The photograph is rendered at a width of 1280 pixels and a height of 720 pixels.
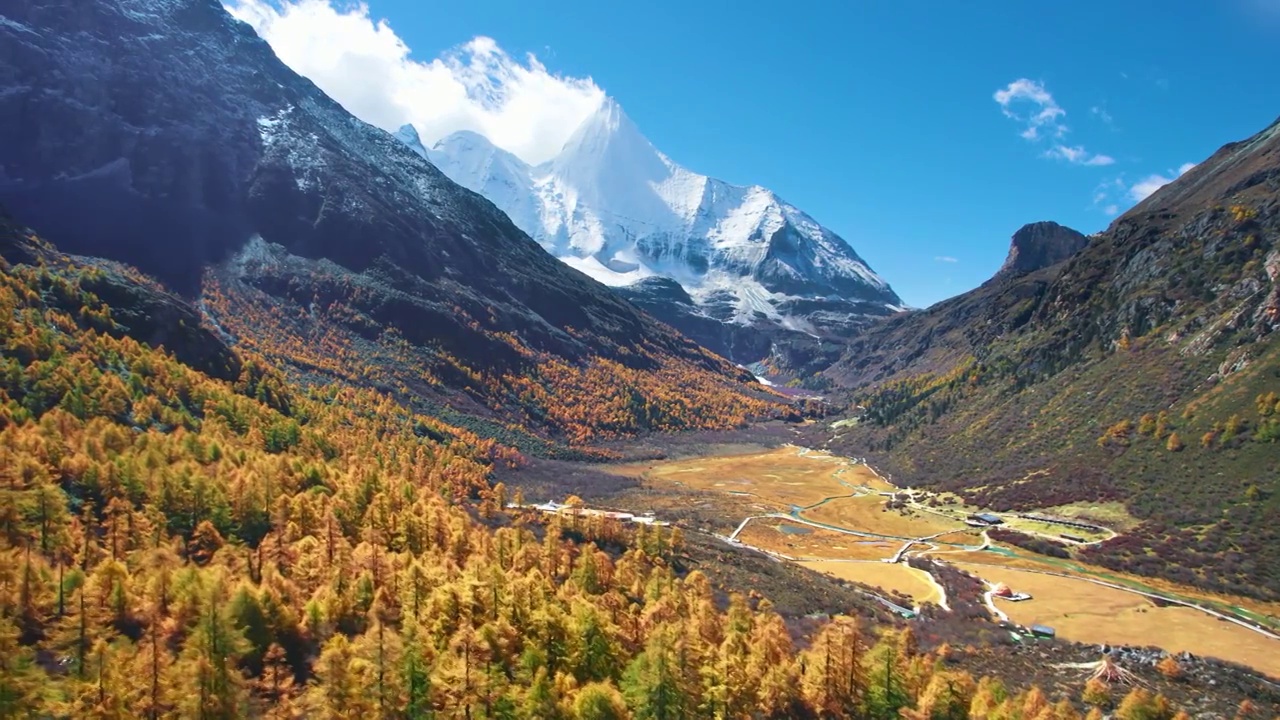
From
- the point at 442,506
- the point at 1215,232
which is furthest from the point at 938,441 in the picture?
the point at 442,506

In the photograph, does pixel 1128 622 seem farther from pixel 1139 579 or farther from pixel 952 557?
pixel 952 557

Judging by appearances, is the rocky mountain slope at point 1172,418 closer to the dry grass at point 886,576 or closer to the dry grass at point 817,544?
the dry grass at point 886,576

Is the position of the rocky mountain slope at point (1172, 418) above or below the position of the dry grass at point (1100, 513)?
above

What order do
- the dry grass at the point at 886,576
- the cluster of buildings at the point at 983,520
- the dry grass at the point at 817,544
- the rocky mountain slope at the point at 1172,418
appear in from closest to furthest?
the dry grass at the point at 886,576
the rocky mountain slope at the point at 1172,418
the dry grass at the point at 817,544
the cluster of buildings at the point at 983,520

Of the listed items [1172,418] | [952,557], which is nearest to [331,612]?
[952,557]

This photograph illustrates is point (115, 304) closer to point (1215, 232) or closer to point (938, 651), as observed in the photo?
point (938, 651)

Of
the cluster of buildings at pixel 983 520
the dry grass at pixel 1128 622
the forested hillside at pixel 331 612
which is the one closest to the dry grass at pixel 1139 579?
the dry grass at pixel 1128 622

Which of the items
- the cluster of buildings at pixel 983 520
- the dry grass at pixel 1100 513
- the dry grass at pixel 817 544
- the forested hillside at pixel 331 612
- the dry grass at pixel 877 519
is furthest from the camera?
the dry grass at pixel 877 519
